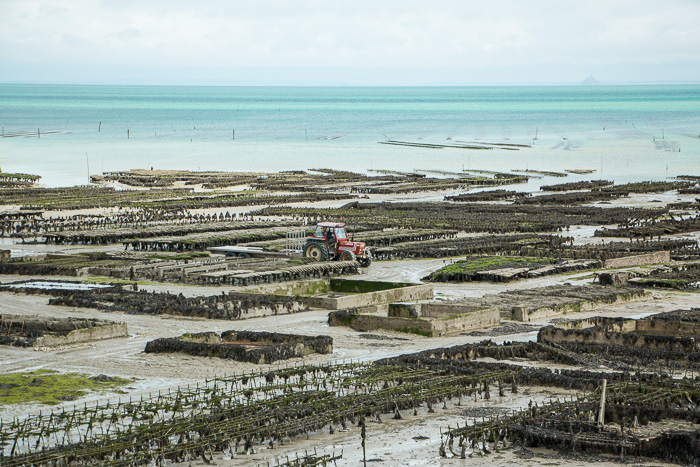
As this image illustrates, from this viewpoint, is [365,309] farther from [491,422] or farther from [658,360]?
[491,422]

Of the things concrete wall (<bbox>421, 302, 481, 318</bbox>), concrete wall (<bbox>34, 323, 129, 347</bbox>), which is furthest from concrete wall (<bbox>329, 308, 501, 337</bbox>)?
concrete wall (<bbox>34, 323, 129, 347</bbox>)

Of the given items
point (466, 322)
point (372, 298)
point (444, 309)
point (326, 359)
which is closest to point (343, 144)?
point (372, 298)

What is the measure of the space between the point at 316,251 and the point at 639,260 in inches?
466

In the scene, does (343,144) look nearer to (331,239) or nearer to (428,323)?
(331,239)

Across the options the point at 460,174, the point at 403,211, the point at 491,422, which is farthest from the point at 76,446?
the point at 460,174

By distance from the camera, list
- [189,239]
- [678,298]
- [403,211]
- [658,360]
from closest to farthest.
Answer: [658,360] → [678,298] → [189,239] → [403,211]

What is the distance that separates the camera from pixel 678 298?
2989cm

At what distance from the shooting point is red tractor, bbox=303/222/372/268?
116 ft

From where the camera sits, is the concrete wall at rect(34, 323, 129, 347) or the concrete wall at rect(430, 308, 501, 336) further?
the concrete wall at rect(430, 308, 501, 336)

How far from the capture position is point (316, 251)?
1398 inches

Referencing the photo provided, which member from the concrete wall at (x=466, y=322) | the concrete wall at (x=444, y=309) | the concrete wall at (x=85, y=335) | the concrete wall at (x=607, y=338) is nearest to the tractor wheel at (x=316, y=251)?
the concrete wall at (x=444, y=309)

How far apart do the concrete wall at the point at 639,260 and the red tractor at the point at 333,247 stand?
8.71 metres

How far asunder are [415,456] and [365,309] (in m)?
12.6

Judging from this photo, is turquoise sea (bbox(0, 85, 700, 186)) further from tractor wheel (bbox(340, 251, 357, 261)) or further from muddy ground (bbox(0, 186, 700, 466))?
muddy ground (bbox(0, 186, 700, 466))
